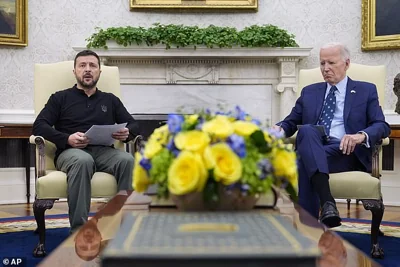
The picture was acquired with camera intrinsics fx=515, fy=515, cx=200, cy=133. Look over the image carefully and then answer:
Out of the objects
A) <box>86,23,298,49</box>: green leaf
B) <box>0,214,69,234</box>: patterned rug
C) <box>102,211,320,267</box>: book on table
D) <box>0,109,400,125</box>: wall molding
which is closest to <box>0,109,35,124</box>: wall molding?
<box>0,109,400,125</box>: wall molding

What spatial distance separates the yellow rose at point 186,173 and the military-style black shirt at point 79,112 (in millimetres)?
2283

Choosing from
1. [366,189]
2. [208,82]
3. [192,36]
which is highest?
[192,36]

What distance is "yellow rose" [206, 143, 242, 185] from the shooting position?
1.41 meters

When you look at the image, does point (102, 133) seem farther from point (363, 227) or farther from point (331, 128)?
point (363, 227)

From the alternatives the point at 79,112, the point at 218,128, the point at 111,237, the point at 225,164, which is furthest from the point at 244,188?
the point at 79,112

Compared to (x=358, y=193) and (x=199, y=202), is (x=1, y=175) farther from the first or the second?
(x=199, y=202)

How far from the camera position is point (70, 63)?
4055 mm

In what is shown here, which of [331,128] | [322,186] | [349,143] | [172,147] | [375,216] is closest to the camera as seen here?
[172,147]

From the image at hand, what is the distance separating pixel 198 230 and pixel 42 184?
230cm

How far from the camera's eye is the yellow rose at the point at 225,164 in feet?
4.62

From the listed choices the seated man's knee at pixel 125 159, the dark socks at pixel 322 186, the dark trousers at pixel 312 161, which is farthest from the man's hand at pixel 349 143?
the seated man's knee at pixel 125 159

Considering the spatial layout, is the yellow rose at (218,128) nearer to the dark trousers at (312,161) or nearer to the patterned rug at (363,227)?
the dark trousers at (312,161)

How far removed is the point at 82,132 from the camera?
366 cm

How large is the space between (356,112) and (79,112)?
1.95 metres
